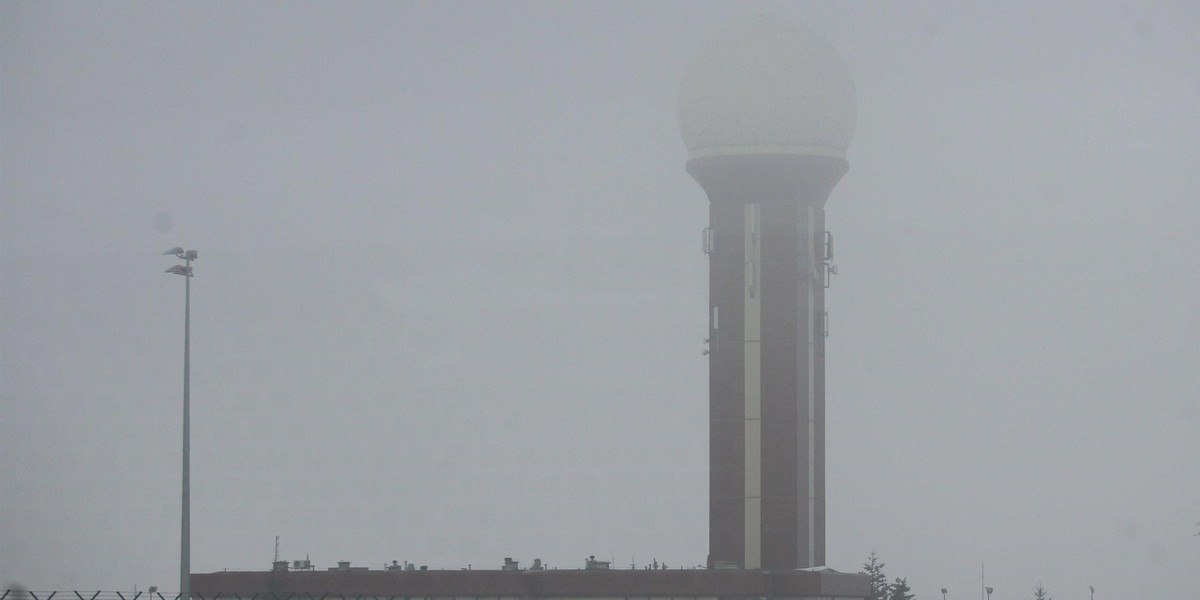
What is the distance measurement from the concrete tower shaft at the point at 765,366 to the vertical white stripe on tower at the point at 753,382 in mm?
42

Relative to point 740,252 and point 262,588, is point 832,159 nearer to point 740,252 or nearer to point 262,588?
point 740,252

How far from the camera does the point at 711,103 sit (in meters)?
105

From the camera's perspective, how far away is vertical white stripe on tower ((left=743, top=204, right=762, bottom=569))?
101 meters

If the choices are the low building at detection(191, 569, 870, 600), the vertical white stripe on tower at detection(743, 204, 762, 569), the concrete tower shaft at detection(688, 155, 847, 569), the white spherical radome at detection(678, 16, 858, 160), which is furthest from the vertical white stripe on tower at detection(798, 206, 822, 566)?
the low building at detection(191, 569, 870, 600)

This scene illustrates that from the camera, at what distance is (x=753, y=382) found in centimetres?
10175

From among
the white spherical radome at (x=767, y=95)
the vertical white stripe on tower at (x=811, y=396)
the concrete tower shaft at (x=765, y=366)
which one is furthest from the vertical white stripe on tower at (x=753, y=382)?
the white spherical radome at (x=767, y=95)

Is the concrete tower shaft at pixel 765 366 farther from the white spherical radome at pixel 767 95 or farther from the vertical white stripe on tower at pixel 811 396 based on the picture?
the white spherical radome at pixel 767 95

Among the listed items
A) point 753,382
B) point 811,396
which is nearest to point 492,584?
point 753,382

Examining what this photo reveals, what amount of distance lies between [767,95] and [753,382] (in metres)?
12.3

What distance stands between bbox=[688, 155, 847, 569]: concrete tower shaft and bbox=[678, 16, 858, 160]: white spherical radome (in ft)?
3.23

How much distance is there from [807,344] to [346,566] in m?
21.3

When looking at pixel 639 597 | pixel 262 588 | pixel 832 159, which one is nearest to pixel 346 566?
pixel 262 588

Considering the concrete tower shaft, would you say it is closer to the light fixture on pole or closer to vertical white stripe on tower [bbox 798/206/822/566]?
vertical white stripe on tower [bbox 798/206/822/566]

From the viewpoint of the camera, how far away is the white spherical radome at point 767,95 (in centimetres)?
10331
